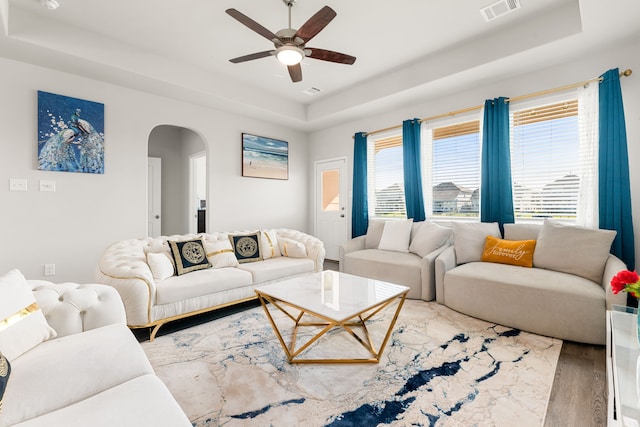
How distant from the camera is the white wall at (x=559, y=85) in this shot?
277 centimetres

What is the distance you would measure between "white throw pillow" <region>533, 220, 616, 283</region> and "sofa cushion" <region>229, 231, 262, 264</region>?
3050mm

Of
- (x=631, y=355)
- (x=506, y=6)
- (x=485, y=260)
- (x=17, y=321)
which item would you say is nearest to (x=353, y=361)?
(x=631, y=355)

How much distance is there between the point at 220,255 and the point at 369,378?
2069mm

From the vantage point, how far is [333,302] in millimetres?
1957

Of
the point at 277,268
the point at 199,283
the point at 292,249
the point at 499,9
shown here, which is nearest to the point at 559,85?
the point at 499,9

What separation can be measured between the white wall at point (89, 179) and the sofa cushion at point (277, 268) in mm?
1534

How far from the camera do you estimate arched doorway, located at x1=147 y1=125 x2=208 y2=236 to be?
573 centimetres

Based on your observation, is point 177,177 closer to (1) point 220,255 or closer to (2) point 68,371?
(1) point 220,255

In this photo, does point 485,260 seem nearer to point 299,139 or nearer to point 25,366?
point 25,366

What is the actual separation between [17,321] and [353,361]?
1.83 meters

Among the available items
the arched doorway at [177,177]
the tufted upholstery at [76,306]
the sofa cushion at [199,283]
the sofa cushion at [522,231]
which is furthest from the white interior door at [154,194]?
the sofa cushion at [522,231]

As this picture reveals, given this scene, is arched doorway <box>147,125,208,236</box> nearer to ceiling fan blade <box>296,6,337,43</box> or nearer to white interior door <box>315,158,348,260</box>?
white interior door <box>315,158,348,260</box>

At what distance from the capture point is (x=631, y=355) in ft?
4.48

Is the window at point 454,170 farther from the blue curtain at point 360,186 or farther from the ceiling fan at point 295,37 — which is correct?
the ceiling fan at point 295,37
